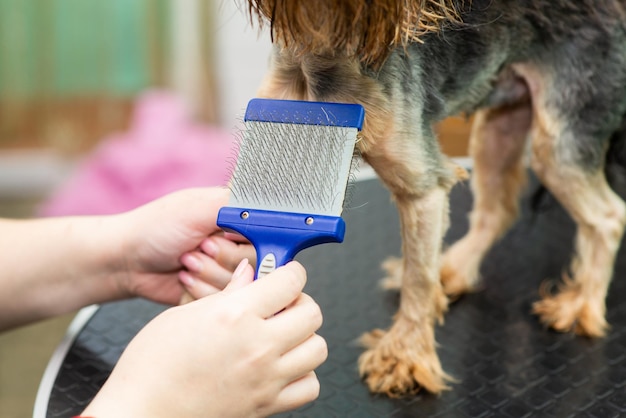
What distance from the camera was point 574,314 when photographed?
4.51 ft

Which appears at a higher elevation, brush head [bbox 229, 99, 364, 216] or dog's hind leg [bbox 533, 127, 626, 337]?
brush head [bbox 229, 99, 364, 216]

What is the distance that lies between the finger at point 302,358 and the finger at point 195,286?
29cm

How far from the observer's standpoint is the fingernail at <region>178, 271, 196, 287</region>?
3.98ft

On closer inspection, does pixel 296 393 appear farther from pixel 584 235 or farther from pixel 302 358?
pixel 584 235

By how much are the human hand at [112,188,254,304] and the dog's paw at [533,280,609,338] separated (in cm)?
50

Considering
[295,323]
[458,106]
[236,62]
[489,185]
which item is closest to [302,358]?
[295,323]

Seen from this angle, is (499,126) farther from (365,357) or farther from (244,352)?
(244,352)

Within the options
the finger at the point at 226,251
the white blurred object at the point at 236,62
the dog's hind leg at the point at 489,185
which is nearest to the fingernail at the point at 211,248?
the finger at the point at 226,251

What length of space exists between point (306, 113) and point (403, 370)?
41 cm

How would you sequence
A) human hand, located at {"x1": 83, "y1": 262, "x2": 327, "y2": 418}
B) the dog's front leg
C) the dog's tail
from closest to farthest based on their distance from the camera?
human hand, located at {"x1": 83, "y1": 262, "x2": 327, "y2": 418} → the dog's front leg → the dog's tail

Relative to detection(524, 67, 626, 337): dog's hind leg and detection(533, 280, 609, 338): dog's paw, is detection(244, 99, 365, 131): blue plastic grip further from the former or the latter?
detection(533, 280, 609, 338): dog's paw

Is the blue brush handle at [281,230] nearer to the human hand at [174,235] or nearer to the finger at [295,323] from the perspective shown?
the finger at [295,323]

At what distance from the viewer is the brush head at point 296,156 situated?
37.1 inches

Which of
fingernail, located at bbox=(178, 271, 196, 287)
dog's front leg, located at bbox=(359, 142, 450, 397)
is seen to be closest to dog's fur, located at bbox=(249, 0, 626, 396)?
dog's front leg, located at bbox=(359, 142, 450, 397)
